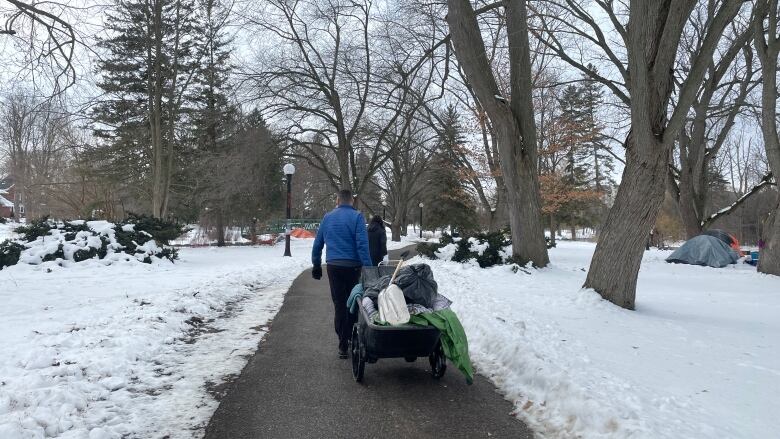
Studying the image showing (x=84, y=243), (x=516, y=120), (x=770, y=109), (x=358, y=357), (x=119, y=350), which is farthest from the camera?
(x=770, y=109)

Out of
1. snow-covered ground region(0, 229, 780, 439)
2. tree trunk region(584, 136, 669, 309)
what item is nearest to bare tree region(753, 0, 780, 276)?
snow-covered ground region(0, 229, 780, 439)

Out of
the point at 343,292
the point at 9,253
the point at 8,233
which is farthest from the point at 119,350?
the point at 8,233

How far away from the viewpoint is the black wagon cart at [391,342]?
4.50 meters

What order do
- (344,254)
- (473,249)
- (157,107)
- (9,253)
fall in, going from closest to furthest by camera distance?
(344,254), (9,253), (473,249), (157,107)

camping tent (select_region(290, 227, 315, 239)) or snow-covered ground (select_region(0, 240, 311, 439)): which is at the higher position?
camping tent (select_region(290, 227, 315, 239))

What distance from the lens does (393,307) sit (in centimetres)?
452

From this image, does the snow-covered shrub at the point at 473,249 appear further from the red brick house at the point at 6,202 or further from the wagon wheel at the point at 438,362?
the red brick house at the point at 6,202

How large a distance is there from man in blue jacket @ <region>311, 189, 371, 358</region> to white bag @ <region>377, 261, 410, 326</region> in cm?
109

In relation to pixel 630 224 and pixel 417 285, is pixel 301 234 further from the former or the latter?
pixel 417 285

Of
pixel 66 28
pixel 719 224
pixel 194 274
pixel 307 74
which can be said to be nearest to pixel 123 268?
pixel 194 274

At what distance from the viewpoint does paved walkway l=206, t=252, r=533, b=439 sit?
380 centimetres

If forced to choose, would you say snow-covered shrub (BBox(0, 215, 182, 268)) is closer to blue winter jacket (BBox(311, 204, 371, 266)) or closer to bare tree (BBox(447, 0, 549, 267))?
bare tree (BBox(447, 0, 549, 267))

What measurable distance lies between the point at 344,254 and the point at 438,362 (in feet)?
5.10

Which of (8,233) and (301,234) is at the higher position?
(301,234)
